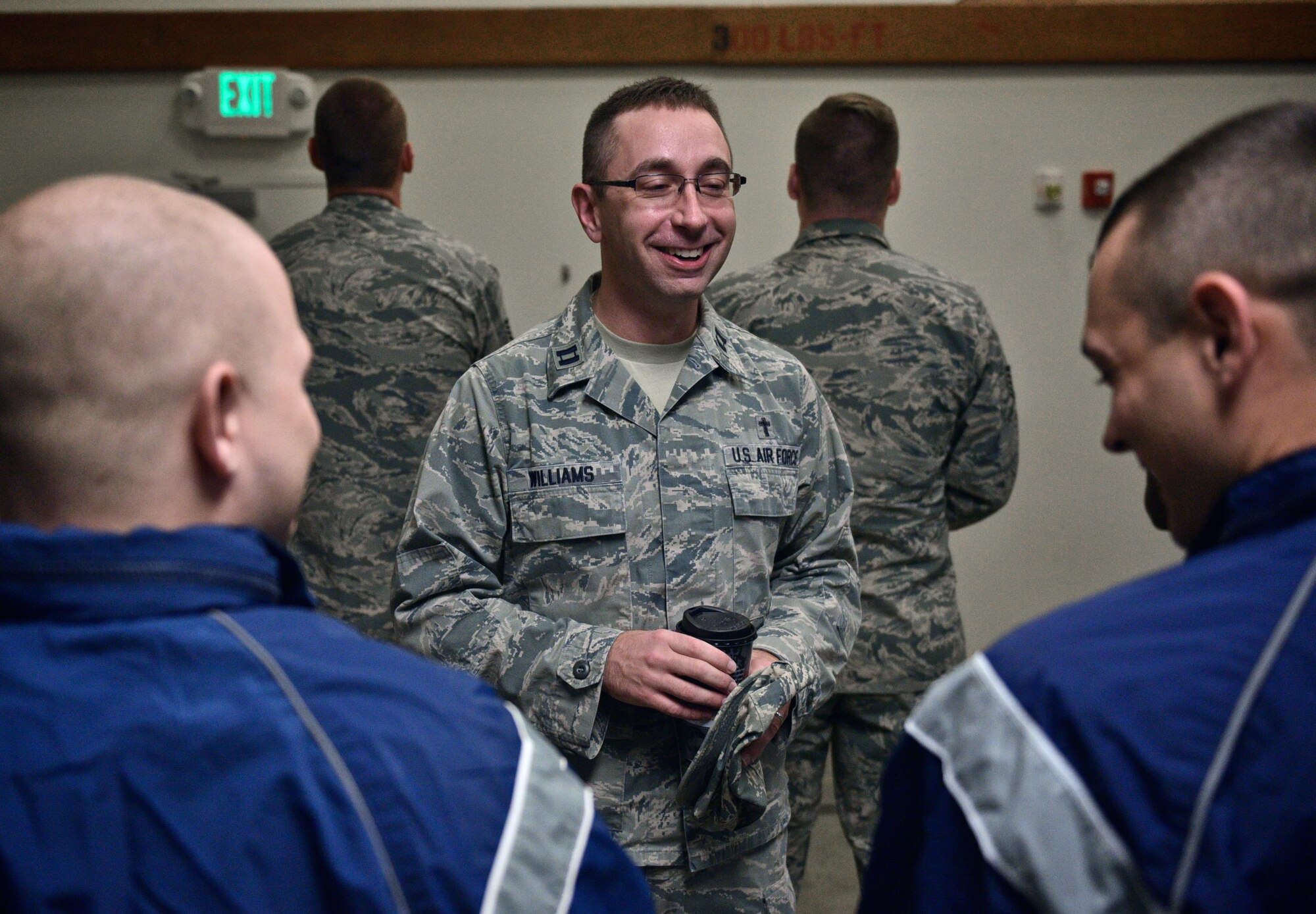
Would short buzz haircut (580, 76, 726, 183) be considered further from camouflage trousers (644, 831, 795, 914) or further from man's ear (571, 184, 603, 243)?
camouflage trousers (644, 831, 795, 914)

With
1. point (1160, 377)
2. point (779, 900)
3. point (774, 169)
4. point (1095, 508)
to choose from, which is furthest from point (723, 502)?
point (1095, 508)

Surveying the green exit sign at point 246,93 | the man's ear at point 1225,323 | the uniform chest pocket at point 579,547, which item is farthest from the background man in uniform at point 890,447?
the green exit sign at point 246,93

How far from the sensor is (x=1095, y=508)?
4.08 metres

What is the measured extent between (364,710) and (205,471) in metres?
0.20

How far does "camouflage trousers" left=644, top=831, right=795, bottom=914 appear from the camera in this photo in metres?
1.61

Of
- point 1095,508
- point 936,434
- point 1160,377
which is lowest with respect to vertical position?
point 1095,508

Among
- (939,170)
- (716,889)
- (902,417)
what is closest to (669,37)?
(939,170)

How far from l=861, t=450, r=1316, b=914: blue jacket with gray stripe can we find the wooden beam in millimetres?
3231

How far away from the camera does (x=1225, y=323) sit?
845 millimetres

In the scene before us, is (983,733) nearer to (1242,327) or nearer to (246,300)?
(1242,327)

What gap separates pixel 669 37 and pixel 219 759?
339 centimetres

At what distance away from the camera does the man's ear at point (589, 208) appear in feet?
6.04

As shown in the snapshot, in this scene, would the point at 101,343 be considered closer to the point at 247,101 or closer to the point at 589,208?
the point at 589,208

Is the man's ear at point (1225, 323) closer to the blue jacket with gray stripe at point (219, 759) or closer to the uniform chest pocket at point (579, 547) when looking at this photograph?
the blue jacket with gray stripe at point (219, 759)
